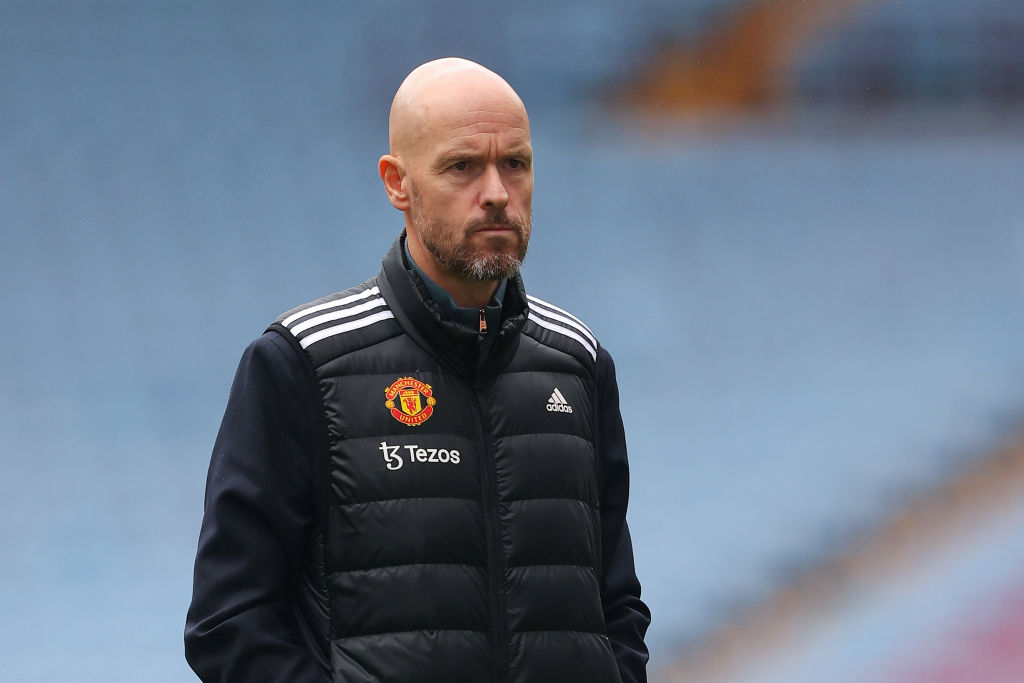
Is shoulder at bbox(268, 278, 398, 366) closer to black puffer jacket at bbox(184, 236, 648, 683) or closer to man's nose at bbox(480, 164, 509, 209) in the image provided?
black puffer jacket at bbox(184, 236, 648, 683)

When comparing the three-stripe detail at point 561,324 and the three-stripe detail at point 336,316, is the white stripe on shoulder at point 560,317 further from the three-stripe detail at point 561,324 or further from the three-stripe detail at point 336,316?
the three-stripe detail at point 336,316

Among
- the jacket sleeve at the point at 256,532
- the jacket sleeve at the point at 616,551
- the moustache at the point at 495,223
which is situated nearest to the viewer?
the jacket sleeve at the point at 256,532

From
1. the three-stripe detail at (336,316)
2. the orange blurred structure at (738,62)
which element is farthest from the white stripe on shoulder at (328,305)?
the orange blurred structure at (738,62)

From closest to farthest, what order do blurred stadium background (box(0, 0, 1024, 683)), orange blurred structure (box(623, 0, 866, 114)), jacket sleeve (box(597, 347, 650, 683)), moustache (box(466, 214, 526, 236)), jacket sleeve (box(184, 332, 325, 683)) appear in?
jacket sleeve (box(184, 332, 325, 683)), moustache (box(466, 214, 526, 236)), jacket sleeve (box(597, 347, 650, 683)), blurred stadium background (box(0, 0, 1024, 683)), orange blurred structure (box(623, 0, 866, 114))

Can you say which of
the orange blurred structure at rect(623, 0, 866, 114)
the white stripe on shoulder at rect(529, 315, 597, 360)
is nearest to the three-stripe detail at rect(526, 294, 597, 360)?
the white stripe on shoulder at rect(529, 315, 597, 360)

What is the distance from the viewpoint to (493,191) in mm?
1469

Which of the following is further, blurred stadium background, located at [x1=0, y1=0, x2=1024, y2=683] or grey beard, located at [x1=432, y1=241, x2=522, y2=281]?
blurred stadium background, located at [x1=0, y1=0, x2=1024, y2=683]

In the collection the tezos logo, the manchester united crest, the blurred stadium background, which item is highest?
the blurred stadium background

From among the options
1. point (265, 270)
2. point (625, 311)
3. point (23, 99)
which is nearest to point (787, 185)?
point (625, 311)

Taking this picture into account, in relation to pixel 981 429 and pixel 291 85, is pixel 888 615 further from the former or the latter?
pixel 291 85

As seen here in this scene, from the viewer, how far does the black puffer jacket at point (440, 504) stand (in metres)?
1.40

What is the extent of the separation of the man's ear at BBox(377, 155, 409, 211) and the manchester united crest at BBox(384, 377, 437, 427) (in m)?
0.19

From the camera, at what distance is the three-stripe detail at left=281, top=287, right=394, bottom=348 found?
149cm

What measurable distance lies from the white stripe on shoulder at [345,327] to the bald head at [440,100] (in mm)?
171
